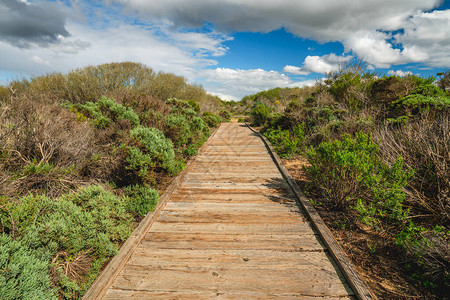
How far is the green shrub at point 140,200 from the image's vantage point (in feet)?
11.4

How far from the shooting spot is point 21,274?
5.40ft

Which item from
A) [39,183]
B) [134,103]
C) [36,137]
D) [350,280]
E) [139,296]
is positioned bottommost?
[139,296]

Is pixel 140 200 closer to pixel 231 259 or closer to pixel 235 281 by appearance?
pixel 231 259

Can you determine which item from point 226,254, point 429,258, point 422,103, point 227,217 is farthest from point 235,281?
point 422,103

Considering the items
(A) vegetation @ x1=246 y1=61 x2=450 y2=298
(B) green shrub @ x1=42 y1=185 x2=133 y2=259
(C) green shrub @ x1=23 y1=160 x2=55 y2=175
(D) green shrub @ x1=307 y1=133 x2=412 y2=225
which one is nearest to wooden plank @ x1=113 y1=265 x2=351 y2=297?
(B) green shrub @ x1=42 y1=185 x2=133 y2=259

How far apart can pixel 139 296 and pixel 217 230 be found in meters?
1.35

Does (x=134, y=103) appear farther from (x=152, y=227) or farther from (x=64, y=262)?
(x=64, y=262)

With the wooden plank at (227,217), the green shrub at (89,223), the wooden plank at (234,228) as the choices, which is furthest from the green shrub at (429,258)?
the green shrub at (89,223)

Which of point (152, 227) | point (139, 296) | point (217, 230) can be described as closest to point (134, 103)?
point (152, 227)

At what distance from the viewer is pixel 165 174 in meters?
4.93

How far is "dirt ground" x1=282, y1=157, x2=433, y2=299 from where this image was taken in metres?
2.03

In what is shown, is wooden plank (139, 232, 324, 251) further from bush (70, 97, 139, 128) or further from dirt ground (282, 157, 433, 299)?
bush (70, 97, 139, 128)

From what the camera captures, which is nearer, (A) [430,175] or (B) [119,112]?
(A) [430,175]

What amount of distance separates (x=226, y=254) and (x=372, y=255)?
6.08 feet
